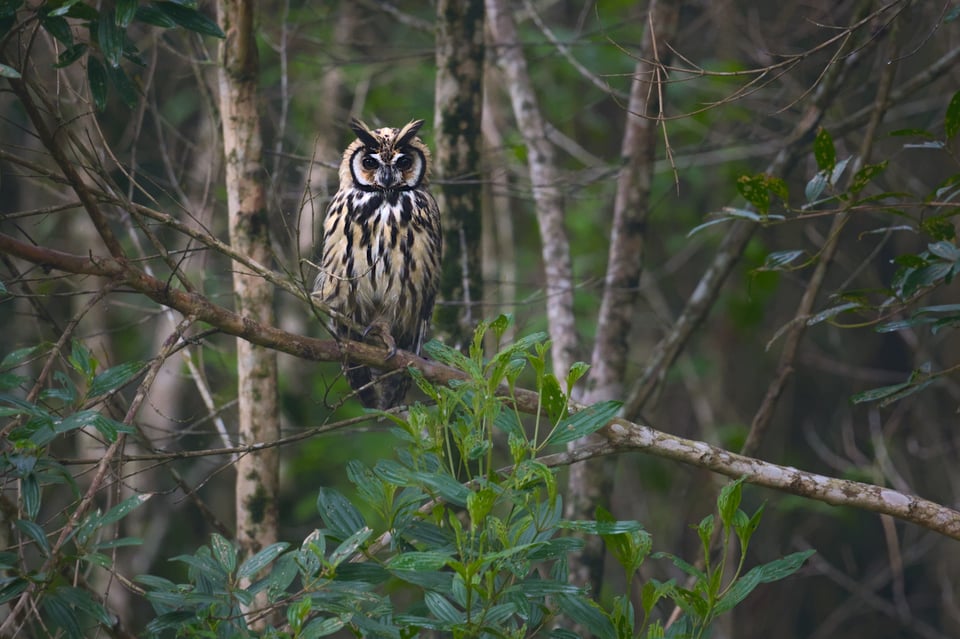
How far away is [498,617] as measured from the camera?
5.95ft

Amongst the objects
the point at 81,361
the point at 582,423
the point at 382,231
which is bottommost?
the point at 582,423

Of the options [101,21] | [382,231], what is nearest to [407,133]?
[382,231]

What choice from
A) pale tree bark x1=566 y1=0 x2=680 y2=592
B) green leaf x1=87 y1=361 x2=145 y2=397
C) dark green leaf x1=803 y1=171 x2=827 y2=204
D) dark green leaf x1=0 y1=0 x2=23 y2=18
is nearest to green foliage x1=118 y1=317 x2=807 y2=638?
green leaf x1=87 y1=361 x2=145 y2=397

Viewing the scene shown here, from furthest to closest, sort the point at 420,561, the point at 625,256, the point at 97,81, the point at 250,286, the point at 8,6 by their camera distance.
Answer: the point at 625,256, the point at 250,286, the point at 97,81, the point at 8,6, the point at 420,561

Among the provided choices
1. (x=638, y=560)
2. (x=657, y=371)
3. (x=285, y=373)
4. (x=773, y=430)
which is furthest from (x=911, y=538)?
(x=638, y=560)

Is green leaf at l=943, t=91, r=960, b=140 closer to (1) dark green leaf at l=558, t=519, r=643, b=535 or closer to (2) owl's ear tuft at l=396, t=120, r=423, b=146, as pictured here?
(1) dark green leaf at l=558, t=519, r=643, b=535

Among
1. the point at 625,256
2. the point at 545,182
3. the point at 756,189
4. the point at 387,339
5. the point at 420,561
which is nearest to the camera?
the point at 420,561

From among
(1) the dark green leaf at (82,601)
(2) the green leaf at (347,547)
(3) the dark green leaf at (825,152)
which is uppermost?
(3) the dark green leaf at (825,152)

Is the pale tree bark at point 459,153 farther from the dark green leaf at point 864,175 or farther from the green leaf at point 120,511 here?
the green leaf at point 120,511

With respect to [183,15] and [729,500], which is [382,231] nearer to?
[183,15]

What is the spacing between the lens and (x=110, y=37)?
2.28 m

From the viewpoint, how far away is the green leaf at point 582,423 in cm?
202

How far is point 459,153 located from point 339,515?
2531 millimetres

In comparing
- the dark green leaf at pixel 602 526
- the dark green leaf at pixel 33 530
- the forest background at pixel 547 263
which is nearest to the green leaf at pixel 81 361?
the forest background at pixel 547 263
